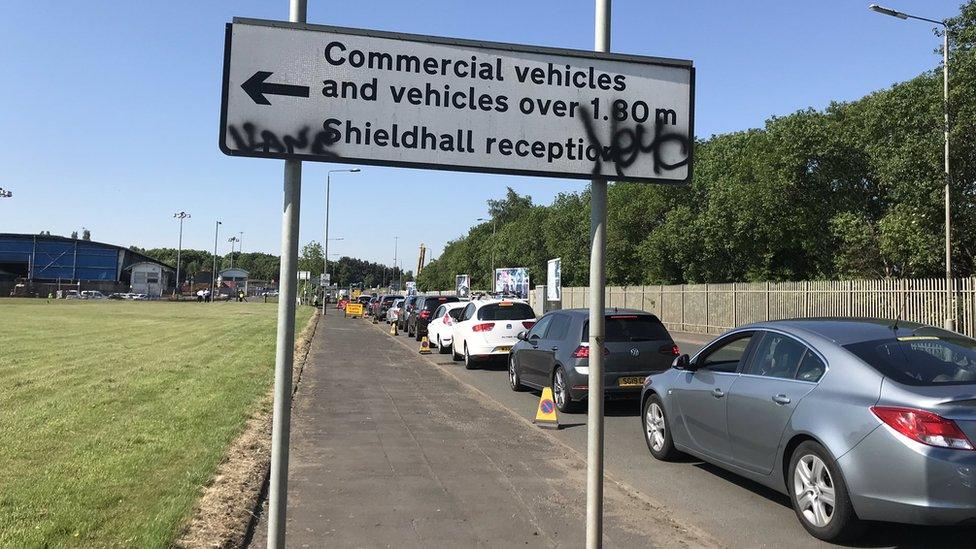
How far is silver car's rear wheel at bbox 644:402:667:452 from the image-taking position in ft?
25.4

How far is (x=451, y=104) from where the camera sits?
315cm

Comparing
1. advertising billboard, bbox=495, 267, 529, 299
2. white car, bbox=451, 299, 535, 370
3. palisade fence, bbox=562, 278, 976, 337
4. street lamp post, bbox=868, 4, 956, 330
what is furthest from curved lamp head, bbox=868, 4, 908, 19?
advertising billboard, bbox=495, 267, 529, 299

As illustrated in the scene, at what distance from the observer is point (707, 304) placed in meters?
33.9

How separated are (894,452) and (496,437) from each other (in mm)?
4815

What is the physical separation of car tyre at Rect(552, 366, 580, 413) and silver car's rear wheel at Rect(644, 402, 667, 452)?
2882 mm

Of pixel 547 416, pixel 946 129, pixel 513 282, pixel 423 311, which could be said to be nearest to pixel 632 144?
pixel 547 416

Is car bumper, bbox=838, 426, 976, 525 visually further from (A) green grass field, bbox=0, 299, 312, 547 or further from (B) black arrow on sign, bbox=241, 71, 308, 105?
(A) green grass field, bbox=0, 299, 312, 547

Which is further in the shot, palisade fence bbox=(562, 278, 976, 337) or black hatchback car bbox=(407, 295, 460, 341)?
black hatchback car bbox=(407, 295, 460, 341)

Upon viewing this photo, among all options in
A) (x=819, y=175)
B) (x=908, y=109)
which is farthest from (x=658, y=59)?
(x=819, y=175)

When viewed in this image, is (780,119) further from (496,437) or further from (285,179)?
(285,179)

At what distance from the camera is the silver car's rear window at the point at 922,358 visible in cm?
498

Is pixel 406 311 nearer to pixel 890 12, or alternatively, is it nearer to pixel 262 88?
pixel 890 12

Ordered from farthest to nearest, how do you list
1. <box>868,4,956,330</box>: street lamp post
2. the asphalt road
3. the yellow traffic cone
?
<box>868,4,956,330</box>: street lamp post, the yellow traffic cone, the asphalt road

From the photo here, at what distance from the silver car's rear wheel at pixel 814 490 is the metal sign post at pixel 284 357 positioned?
12.4 ft
